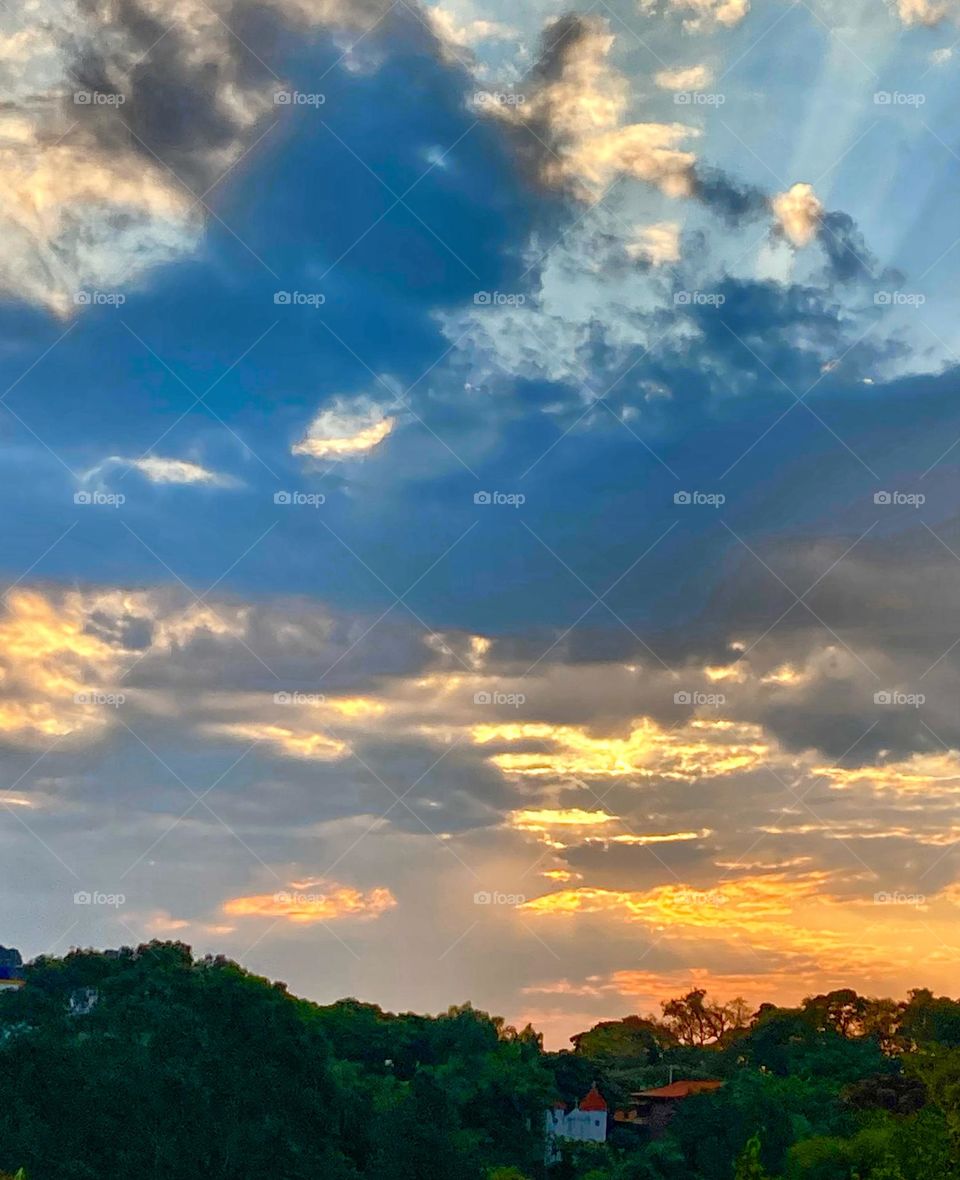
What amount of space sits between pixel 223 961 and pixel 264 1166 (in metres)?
10.6

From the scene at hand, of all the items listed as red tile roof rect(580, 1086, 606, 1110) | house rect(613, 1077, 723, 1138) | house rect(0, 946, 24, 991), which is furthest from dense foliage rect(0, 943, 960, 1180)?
house rect(0, 946, 24, 991)

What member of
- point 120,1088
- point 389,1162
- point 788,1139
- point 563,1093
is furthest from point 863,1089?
point 120,1088

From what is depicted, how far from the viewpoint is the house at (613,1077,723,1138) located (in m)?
61.1

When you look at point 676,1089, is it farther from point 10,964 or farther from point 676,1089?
point 10,964

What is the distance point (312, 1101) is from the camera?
1506 inches

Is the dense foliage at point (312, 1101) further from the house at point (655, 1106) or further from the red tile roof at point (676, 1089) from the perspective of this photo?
the red tile roof at point (676, 1089)

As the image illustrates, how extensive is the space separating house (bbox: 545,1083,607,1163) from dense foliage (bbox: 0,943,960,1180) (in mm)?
2589

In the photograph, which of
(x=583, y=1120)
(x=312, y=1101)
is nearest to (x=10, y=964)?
(x=583, y=1120)

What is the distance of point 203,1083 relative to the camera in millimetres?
37594

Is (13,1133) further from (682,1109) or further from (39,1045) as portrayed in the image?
(682,1109)

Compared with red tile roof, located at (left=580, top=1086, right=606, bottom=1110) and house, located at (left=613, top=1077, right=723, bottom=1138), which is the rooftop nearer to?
house, located at (left=613, top=1077, right=723, bottom=1138)

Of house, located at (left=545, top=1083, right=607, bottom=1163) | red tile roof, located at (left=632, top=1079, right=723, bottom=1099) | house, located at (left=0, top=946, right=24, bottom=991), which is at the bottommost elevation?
house, located at (left=545, top=1083, right=607, bottom=1163)

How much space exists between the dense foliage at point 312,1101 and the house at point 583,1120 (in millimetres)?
2589

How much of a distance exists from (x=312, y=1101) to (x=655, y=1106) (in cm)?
3007
